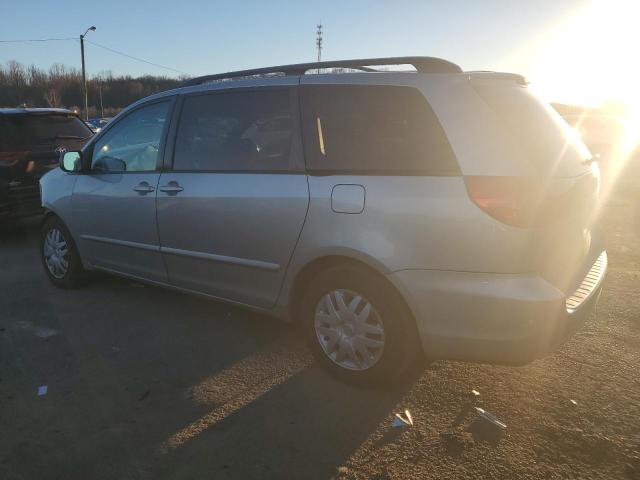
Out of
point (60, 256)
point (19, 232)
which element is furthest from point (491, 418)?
point (19, 232)

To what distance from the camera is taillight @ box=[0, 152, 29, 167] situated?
6.48 m

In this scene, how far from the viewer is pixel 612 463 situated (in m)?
2.39

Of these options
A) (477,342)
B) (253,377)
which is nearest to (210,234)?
(253,377)

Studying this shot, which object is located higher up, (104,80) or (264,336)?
(104,80)

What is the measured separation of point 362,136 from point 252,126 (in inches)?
34.1

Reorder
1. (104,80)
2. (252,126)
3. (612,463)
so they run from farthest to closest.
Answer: (104,80)
(252,126)
(612,463)

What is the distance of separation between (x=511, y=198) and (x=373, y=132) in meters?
0.85

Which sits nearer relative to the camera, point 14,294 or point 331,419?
point 331,419

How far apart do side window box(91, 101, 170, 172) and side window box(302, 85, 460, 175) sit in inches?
56.7

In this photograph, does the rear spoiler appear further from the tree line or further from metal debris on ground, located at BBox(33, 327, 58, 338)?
the tree line

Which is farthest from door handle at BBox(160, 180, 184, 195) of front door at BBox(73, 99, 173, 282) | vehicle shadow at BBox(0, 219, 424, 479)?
vehicle shadow at BBox(0, 219, 424, 479)

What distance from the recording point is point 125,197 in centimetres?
415

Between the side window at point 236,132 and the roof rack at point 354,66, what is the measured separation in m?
0.19

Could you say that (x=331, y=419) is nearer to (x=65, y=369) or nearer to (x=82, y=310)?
(x=65, y=369)
